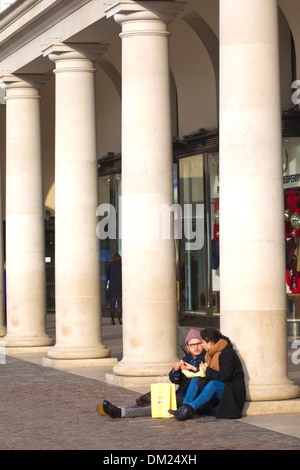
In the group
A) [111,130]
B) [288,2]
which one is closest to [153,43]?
[288,2]

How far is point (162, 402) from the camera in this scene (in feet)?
45.8

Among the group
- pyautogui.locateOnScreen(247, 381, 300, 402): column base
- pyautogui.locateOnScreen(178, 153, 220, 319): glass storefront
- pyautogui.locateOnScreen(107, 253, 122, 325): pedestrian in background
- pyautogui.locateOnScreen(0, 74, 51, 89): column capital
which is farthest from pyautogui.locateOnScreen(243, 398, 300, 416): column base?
pyautogui.locateOnScreen(107, 253, 122, 325): pedestrian in background

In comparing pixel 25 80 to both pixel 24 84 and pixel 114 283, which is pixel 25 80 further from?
pixel 114 283

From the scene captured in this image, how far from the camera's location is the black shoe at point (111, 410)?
45.6ft

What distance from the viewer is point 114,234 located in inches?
1416

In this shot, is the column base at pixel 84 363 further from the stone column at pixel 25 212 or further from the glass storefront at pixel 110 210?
the glass storefront at pixel 110 210

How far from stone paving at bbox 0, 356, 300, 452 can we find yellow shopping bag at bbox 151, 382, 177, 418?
17cm

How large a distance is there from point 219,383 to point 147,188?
15.0 feet

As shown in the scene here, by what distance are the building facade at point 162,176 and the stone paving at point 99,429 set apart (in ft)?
3.51

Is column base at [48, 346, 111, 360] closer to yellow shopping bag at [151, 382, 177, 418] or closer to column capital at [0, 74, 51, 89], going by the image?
column capital at [0, 74, 51, 89]

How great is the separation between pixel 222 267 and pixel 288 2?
11256 mm

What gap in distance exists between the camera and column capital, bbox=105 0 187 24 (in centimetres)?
1741

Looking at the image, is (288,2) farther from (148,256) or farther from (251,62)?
(251,62)

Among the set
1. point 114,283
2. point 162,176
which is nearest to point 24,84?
point 162,176
